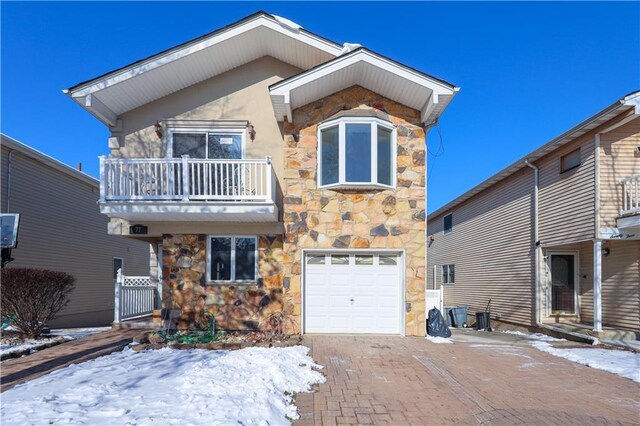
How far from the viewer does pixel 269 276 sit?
1004cm

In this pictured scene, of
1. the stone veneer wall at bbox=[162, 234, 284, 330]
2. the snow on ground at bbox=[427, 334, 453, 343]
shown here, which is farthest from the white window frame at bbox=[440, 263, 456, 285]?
the stone veneer wall at bbox=[162, 234, 284, 330]

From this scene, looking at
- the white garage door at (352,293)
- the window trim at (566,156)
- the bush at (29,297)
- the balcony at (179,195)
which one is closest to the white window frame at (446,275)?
the window trim at (566,156)

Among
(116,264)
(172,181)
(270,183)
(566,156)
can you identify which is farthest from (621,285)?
(116,264)

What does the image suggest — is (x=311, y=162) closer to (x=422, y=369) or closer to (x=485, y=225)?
(x=422, y=369)

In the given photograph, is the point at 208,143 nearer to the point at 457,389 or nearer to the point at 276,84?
the point at 276,84

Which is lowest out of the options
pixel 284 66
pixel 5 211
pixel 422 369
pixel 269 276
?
pixel 422 369

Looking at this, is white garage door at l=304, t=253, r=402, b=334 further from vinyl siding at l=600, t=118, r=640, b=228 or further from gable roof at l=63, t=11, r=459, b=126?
vinyl siding at l=600, t=118, r=640, b=228

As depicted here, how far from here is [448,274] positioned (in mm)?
20188

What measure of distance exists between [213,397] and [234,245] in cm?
572

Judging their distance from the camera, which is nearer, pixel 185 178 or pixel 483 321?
pixel 185 178

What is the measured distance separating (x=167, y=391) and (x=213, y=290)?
513 cm

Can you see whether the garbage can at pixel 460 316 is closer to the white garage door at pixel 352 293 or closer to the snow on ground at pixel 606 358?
the snow on ground at pixel 606 358

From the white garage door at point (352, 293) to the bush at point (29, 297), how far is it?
590 centimetres

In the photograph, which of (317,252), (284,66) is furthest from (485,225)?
(284,66)
